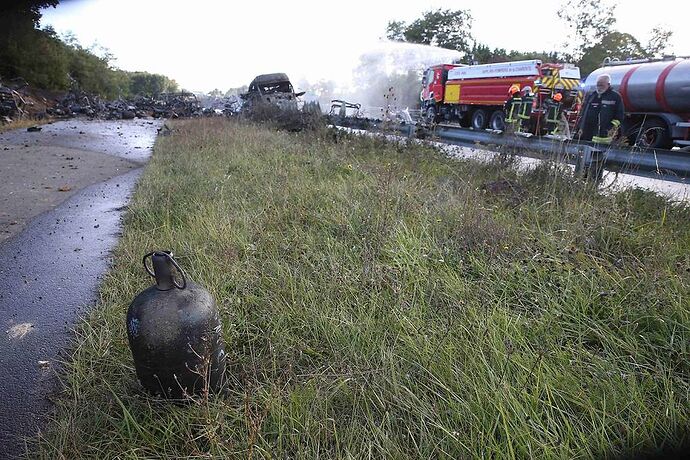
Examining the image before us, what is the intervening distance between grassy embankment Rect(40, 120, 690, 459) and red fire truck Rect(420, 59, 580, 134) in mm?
9102

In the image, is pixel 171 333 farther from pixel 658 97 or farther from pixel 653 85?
pixel 653 85

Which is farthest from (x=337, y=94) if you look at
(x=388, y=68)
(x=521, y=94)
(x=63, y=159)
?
(x=63, y=159)

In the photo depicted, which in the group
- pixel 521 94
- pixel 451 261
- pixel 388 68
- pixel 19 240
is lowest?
pixel 19 240

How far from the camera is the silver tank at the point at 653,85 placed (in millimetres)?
9805

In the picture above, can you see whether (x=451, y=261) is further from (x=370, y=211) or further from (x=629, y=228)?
(x=629, y=228)

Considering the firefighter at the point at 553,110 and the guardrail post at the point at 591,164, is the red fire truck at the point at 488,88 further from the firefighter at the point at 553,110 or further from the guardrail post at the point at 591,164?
the guardrail post at the point at 591,164

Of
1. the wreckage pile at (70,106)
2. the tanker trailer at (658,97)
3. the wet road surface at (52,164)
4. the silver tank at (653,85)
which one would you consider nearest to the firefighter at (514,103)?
the tanker trailer at (658,97)

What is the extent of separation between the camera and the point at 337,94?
124 ft

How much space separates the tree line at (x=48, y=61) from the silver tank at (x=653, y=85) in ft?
40.9

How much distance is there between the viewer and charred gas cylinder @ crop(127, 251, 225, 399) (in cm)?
174

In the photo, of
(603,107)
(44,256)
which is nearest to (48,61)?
(44,256)

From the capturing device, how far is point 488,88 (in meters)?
16.4

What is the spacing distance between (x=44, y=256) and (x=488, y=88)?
16.4 metres

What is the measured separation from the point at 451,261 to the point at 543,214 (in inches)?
56.9
